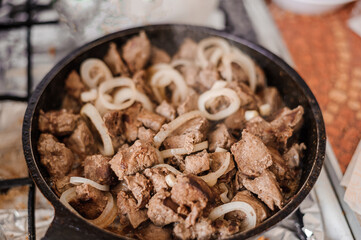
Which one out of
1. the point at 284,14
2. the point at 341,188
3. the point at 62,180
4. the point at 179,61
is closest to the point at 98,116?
the point at 62,180

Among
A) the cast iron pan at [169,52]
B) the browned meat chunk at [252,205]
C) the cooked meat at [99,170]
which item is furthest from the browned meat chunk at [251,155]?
the cooked meat at [99,170]

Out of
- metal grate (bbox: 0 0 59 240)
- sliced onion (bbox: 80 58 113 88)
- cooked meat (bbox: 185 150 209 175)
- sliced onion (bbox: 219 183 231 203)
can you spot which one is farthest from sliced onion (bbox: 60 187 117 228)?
sliced onion (bbox: 80 58 113 88)

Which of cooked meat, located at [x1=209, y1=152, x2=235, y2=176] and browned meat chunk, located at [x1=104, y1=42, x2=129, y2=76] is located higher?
browned meat chunk, located at [x1=104, y1=42, x2=129, y2=76]

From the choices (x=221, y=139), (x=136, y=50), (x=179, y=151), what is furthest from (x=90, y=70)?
(x=221, y=139)

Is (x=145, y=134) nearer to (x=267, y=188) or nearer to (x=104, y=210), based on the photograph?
(x=104, y=210)

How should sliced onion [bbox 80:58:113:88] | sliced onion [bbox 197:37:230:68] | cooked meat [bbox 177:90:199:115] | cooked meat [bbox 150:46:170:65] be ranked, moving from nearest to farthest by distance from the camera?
cooked meat [bbox 177:90:199:115], sliced onion [bbox 80:58:113:88], sliced onion [bbox 197:37:230:68], cooked meat [bbox 150:46:170:65]

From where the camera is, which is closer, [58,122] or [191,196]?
[191,196]

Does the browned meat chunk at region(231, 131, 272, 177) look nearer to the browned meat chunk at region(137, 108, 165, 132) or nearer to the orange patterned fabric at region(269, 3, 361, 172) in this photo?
the browned meat chunk at region(137, 108, 165, 132)

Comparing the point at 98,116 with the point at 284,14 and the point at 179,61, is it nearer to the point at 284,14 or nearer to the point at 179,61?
the point at 179,61
